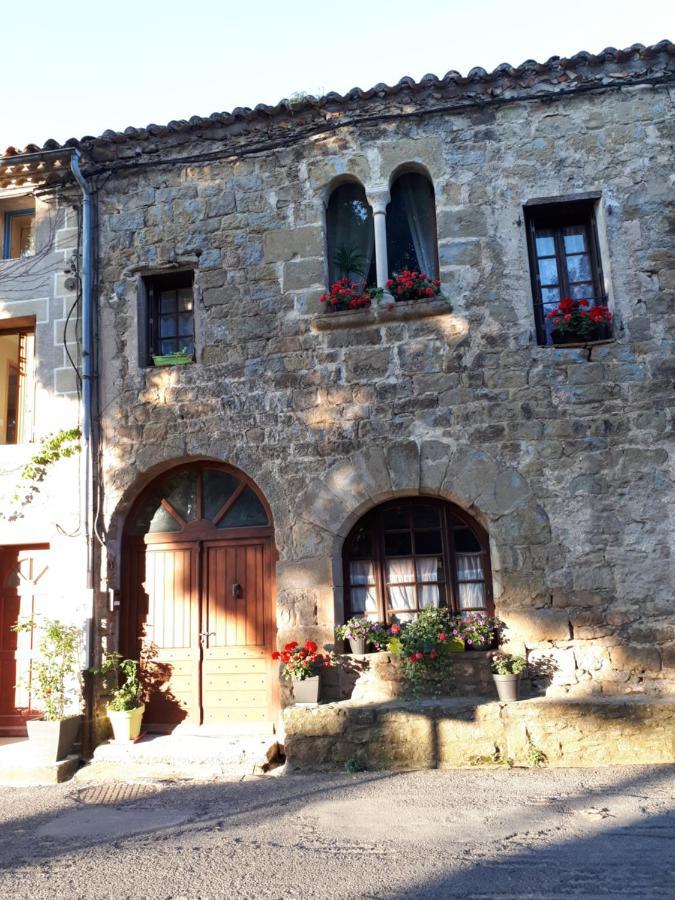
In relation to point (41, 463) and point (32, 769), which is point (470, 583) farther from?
point (41, 463)

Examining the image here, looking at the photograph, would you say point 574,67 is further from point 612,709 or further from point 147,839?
point 147,839

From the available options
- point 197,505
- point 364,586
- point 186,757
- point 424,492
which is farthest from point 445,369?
point 186,757

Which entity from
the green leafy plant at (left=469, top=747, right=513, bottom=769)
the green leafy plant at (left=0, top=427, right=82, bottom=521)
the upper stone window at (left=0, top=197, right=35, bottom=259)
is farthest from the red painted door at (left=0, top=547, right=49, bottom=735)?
the green leafy plant at (left=469, top=747, right=513, bottom=769)

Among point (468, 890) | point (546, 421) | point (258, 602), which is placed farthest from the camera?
point (258, 602)

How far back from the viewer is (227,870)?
3.89m

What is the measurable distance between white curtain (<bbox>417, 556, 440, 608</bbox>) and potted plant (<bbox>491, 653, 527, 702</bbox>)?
82 centimetres

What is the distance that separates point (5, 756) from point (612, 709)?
5076 millimetres

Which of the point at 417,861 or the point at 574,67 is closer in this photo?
the point at 417,861

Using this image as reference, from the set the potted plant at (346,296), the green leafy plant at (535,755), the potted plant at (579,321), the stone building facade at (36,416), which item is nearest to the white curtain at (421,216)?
the potted plant at (346,296)

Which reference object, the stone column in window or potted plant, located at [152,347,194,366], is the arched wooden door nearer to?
potted plant, located at [152,347,194,366]

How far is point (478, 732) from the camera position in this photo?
570cm

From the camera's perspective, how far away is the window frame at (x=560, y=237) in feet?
22.0

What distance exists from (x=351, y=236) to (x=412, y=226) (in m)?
0.59

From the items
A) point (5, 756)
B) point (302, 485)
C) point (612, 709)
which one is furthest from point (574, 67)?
point (5, 756)
